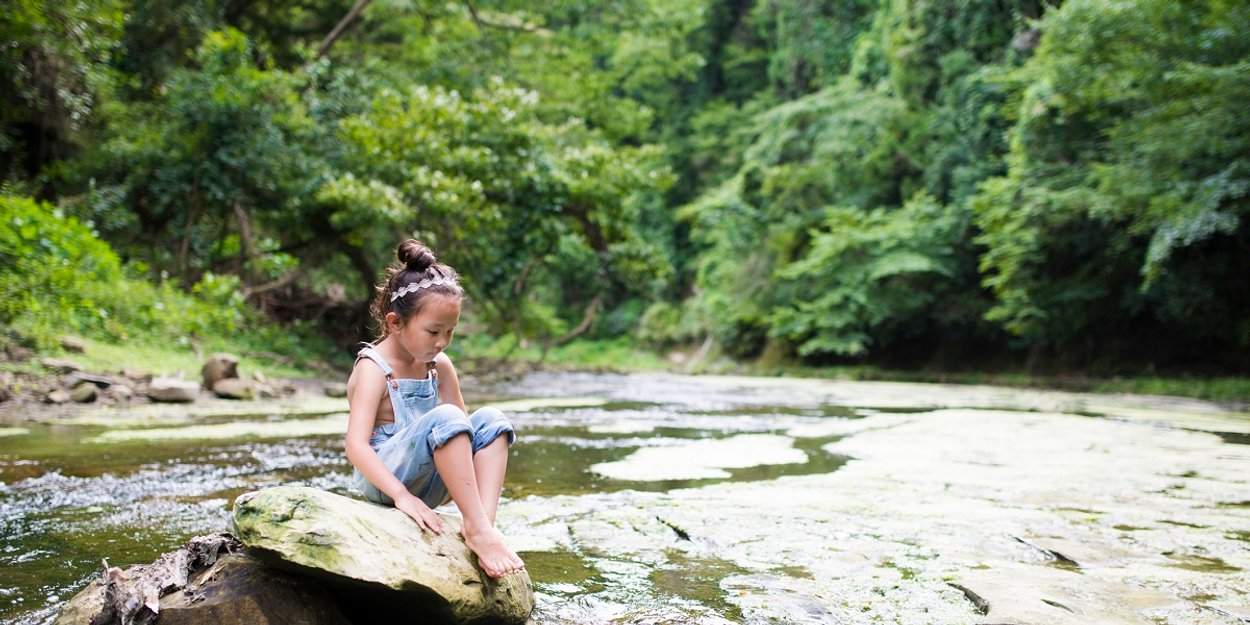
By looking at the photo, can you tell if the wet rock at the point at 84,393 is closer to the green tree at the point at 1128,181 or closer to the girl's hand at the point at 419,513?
the girl's hand at the point at 419,513

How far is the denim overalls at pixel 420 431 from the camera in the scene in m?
1.90

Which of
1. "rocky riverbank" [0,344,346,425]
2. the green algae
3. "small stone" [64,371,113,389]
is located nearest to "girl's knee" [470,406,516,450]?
the green algae

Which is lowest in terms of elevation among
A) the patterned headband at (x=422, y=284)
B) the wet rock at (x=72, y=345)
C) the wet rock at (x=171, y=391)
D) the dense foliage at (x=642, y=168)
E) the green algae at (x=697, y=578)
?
the wet rock at (x=171, y=391)

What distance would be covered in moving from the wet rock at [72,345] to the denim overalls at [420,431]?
611 cm

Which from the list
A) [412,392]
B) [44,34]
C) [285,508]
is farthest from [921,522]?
[44,34]

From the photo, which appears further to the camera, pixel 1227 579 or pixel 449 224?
pixel 449 224

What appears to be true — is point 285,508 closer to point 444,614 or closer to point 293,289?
point 444,614

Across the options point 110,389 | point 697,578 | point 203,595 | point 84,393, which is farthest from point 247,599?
point 110,389

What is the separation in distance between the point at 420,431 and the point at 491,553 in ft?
1.14

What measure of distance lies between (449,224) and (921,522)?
7701 mm

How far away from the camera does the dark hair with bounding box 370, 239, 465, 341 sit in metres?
2.06

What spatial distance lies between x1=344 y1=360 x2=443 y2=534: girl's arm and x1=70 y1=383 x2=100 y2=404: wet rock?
5.05 m

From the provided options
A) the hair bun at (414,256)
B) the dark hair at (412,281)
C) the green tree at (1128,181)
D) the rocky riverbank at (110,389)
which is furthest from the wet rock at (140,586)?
the green tree at (1128,181)

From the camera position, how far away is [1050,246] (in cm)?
1309
